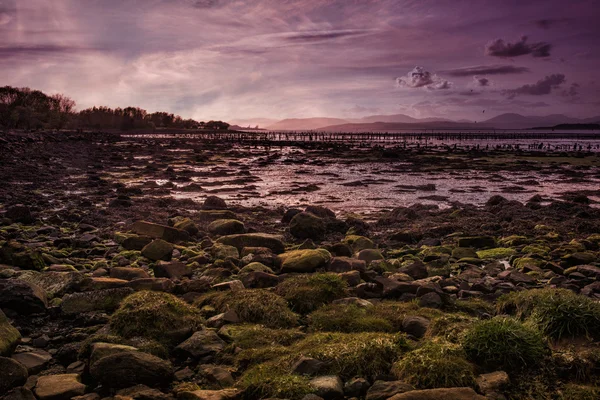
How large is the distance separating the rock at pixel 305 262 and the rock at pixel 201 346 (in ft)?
12.3

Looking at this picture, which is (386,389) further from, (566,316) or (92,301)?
(92,301)

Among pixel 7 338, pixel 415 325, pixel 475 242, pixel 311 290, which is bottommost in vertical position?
pixel 475 242

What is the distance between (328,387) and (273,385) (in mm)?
610

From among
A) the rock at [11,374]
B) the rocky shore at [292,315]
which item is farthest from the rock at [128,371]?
the rock at [11,374]

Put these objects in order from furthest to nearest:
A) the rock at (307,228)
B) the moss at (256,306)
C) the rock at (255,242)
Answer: the rock at (307,228) < the rock at (255,242) < the moss at (256,306)

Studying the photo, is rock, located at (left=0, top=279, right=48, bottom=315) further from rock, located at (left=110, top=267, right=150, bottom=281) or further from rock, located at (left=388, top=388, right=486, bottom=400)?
rock, located at (left=388, top=388, right=486, bottom=400)

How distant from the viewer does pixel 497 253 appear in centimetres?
1227

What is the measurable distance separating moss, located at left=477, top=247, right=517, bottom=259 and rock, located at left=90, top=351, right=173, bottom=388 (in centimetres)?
957

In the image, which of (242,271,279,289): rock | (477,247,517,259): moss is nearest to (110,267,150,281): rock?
(242,271,279,289): rock

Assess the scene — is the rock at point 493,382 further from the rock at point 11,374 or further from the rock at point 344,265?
the rock at point 11,374

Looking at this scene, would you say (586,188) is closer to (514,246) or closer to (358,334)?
(514,246)

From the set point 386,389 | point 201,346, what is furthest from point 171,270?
point 386,389

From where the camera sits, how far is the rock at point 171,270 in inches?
368

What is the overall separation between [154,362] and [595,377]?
202 inches
